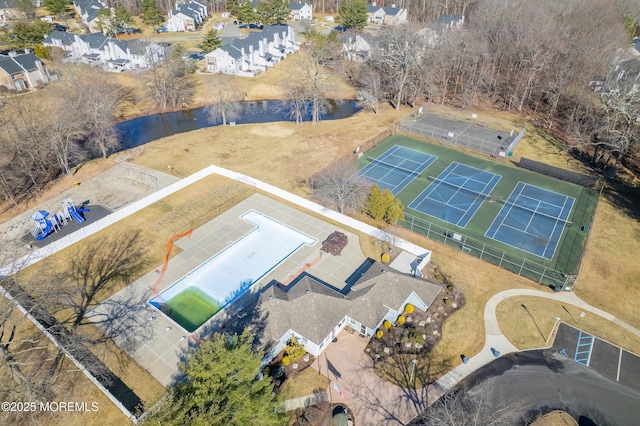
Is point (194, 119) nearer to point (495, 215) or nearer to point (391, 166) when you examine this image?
point (391, 166)

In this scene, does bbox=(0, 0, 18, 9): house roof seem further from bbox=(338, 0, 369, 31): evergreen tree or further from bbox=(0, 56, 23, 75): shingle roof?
bbox=(338, 0, 369, 31): evergreen tree

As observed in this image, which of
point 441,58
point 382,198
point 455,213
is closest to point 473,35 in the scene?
point 441,58

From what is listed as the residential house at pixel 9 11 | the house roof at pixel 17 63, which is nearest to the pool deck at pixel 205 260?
the house roof at pixel 17 63

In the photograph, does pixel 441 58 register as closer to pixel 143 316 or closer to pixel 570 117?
pixel 570 117

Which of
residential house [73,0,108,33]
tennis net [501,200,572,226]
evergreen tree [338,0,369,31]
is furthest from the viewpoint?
residential house [73,0,108,33]

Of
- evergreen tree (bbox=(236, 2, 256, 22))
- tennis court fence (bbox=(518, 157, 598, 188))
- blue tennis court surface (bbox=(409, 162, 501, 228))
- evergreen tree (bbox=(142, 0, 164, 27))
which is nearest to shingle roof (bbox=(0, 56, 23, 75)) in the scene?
evergreen tree (bbox=(142, 0, 164, 27))

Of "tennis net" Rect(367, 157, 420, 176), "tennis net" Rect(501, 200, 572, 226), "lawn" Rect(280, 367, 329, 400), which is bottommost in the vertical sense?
"lawn" Rect(280, 367, 329, 400)

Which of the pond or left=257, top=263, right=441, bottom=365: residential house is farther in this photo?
the pond
